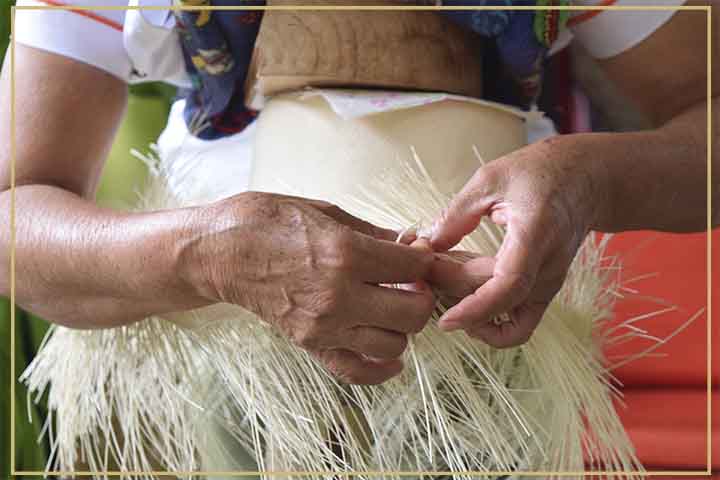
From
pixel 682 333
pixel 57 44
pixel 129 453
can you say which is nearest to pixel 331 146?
pixel 57 44

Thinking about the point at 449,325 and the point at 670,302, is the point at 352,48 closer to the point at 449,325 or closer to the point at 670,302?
the point at 449,325

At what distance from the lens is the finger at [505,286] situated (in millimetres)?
624

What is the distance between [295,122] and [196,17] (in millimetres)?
133

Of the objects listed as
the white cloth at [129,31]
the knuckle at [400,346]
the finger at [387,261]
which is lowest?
the knuckle at [400,346]

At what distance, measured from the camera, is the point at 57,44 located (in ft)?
2.76

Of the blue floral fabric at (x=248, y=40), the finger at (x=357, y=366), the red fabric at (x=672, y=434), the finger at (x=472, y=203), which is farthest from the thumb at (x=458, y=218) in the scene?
the red fabric at (x=672, y=434)

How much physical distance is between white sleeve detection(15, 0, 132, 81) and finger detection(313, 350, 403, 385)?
387 millimetres

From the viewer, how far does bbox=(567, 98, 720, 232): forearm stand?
0.74 metres

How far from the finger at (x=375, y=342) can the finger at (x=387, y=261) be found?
41 mm

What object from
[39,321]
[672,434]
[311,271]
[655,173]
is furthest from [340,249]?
[39,321]

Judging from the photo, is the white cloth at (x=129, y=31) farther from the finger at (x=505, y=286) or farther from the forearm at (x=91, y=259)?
the finger at (x=505, y=286)

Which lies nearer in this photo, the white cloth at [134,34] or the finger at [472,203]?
the finger at [472,203]

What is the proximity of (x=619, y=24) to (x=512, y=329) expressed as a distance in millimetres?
348

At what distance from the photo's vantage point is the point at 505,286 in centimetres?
62
